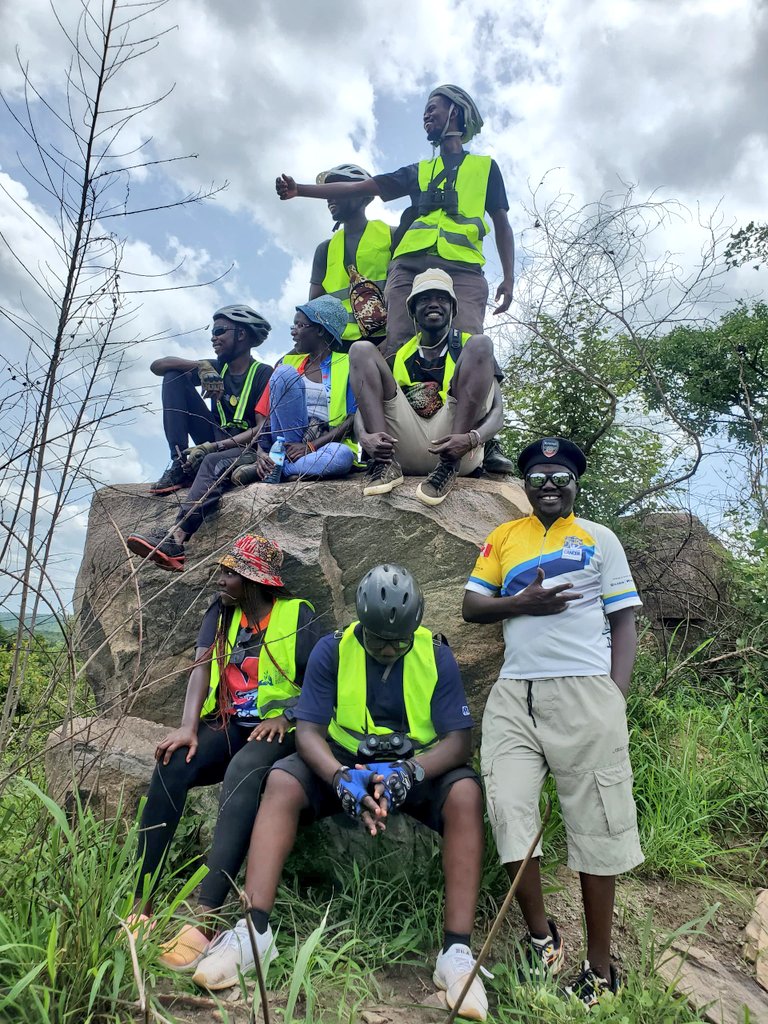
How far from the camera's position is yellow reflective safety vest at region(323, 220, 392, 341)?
5.98 meters

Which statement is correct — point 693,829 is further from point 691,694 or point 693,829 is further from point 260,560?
point 260,560

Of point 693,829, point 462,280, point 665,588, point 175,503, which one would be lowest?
point 693,829

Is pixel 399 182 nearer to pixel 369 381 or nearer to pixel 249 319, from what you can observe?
pixel 249 319

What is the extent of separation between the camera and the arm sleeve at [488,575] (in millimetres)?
3277

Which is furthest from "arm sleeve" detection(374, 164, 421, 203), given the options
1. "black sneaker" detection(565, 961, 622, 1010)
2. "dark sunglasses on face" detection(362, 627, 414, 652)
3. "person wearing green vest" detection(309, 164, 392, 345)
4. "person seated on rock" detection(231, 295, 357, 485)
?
"black sneaker" detection(565, 961, 622, 1010)

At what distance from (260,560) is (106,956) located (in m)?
1.76

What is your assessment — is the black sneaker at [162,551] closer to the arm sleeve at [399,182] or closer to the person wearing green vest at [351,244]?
the person wearing green vest at [351,244]

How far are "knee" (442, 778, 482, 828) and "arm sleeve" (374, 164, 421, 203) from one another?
4.59 meters

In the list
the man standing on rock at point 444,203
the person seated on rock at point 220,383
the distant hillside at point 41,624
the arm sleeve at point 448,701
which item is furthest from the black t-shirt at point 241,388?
the distant hillside at point 41,624

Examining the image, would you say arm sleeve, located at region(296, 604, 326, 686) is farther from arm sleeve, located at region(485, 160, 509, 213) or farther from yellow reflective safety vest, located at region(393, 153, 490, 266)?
arm sleeve, located at region(485, 160, 509, 213)

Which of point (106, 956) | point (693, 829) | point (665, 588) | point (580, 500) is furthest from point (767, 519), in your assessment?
point (106, 956)

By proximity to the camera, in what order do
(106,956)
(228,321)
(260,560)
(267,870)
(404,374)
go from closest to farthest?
(106,956) < (267,870) < (260,560) < (404,374) < (228,321)

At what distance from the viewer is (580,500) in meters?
5.65

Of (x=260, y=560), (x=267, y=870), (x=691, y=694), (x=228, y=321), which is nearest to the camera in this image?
(x=267, y=870)
